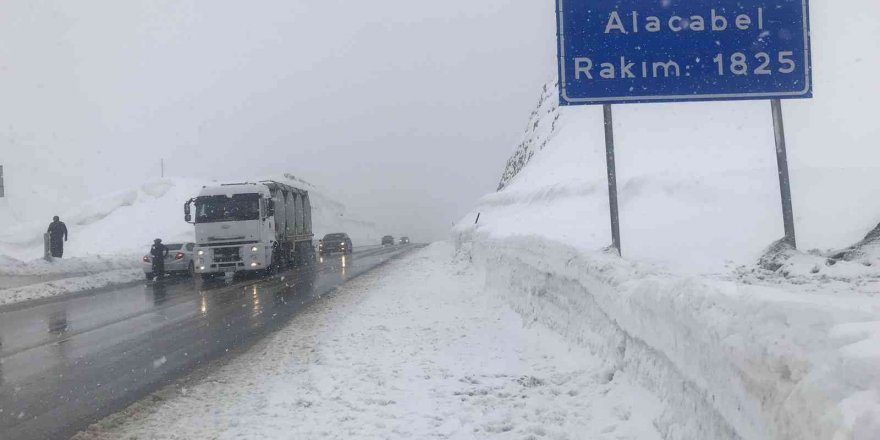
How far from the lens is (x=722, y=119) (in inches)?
903

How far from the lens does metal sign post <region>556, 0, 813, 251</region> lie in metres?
7.90

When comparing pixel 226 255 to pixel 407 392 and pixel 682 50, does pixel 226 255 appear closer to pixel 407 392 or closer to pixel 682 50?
pixel 407 392

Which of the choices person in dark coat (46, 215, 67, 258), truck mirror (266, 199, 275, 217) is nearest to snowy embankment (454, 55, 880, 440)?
truck mirror (266, 199, 275, 217)

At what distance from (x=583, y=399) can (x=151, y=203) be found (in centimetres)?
7707

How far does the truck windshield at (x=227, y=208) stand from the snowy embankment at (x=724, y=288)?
900cm

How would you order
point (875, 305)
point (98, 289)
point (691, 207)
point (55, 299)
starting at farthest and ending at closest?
1. point (98, 289)
2. point (55, 299)
3. point (691, 207)
4. point (875, 305)

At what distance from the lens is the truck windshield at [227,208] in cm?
2338

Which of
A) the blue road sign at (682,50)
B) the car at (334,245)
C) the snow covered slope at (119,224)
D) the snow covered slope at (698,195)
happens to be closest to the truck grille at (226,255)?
the snow covered slope at (698,195)

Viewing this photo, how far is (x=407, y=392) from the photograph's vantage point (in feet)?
22.0

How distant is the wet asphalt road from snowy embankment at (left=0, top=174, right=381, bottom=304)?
8.34m

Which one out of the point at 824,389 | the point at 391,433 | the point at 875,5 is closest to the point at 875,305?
the point at 824,389

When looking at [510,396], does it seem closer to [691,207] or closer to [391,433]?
[391,433]

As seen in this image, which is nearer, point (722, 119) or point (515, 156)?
point (722, 119)

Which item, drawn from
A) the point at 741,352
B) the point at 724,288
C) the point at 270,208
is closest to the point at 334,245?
the point at 270,208
